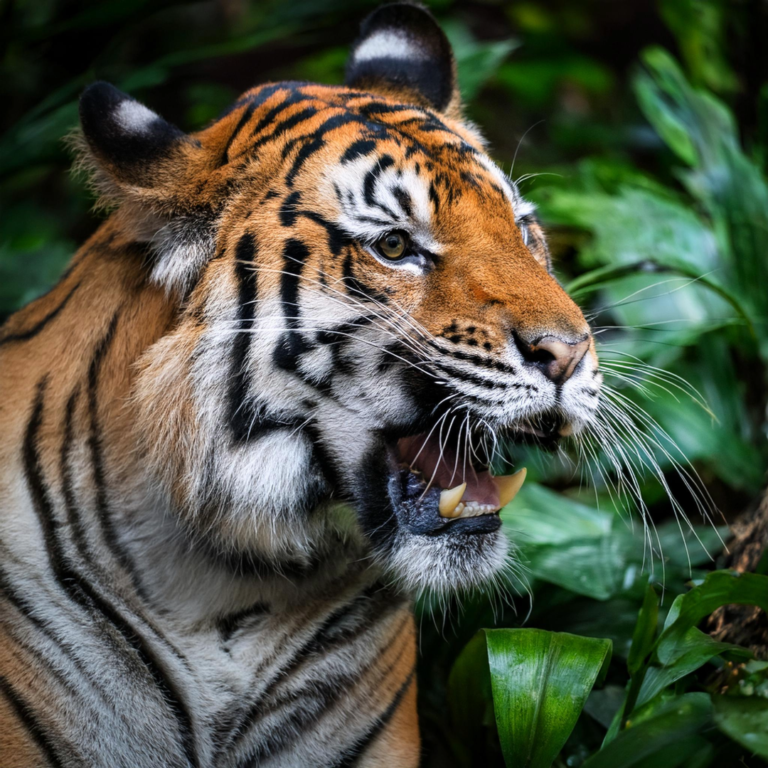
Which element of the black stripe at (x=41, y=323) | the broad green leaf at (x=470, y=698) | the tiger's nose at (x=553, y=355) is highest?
the tiger's nose at (x=553, y=355)

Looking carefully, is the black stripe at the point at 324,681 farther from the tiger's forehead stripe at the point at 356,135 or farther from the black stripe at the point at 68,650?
the tiger's forehead stripe at the point at 356,135

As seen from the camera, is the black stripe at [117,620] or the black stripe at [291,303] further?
the black stripe at [117,620]

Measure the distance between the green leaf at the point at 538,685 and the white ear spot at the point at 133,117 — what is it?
127 cm

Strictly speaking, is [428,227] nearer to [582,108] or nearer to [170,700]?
[170,700]

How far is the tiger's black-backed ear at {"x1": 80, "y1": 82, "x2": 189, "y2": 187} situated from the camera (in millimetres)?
1728

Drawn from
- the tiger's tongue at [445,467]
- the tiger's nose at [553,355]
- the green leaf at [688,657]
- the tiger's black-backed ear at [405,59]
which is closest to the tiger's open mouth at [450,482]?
the tiger's tongue at [445,467]

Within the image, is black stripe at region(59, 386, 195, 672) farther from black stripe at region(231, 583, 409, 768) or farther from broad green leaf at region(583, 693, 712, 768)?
broad green leaf at region(583, 693, 712, 768)

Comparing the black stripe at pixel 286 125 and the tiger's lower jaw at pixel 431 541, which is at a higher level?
the black stripe at pixel 286 125

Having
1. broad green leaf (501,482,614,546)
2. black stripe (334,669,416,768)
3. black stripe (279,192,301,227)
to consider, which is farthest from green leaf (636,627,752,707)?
black stripe (279,192,301,227)

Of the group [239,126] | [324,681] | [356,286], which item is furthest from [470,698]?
[239,126]

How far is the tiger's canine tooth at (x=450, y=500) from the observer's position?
167 centimetres

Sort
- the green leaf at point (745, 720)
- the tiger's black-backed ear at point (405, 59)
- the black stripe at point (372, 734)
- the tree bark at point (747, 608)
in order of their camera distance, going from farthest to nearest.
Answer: the tiger's black-backed ear at point (405, 59), the tree bark at point (747, 608), the black stripe at point (372, 734), the green leaf at point (745, 720)

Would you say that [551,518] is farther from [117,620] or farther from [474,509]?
[117,620]

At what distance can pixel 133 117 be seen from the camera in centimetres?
178
